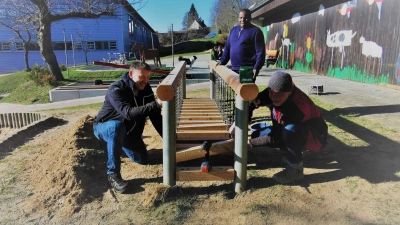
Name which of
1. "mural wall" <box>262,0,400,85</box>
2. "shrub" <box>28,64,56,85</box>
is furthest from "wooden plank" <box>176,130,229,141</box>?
"shrub" <box>28,64,56,85</box>

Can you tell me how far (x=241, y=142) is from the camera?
2.93 metres

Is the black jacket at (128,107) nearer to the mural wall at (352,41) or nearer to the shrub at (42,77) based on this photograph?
the mural wall at (352,41)

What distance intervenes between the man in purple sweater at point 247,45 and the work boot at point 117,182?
230 cm

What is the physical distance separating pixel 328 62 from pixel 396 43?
11.6ft

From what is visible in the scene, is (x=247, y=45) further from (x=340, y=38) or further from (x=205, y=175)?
(x=340, y=38)

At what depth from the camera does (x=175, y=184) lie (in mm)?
3150

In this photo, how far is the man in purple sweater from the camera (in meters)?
4.50

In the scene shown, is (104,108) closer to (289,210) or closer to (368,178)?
(289,210)

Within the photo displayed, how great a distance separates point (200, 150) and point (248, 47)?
6.74 feet

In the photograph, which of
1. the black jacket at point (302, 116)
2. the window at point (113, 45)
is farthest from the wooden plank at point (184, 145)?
the window at point (113, 45)

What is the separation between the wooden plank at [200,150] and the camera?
3.16 meters

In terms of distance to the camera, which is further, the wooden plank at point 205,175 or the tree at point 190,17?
the tree at point 190,17

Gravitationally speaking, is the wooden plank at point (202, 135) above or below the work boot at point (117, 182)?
above

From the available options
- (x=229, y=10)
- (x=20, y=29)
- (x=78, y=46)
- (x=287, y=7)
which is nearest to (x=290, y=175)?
(x=287, y=7)
